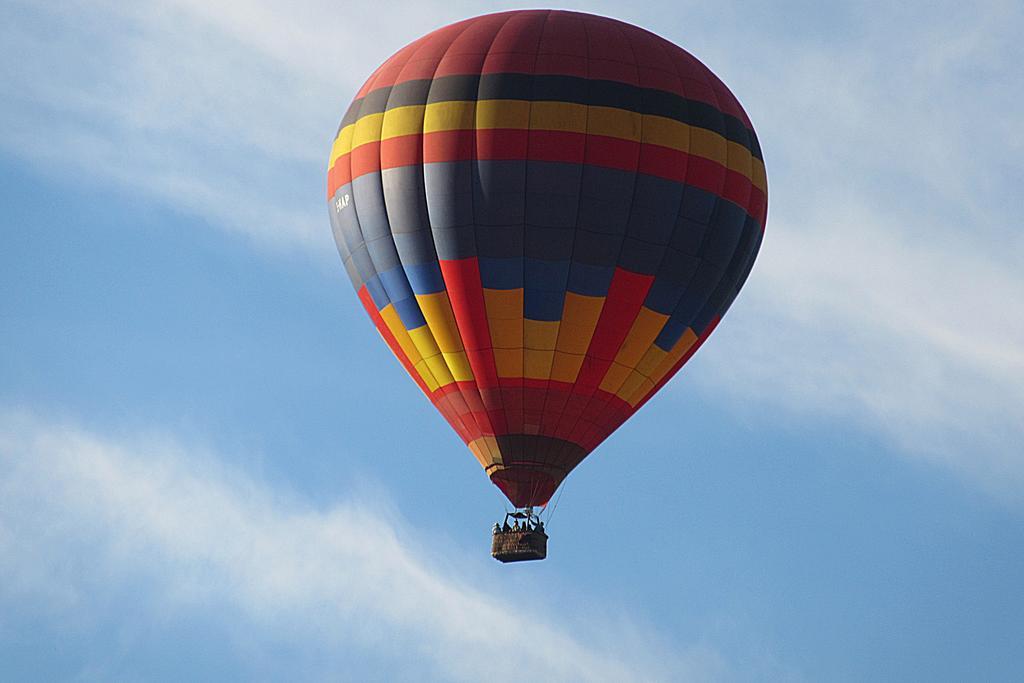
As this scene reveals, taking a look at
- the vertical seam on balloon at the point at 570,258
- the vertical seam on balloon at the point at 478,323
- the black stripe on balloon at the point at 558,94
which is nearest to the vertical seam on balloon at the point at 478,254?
the vertical seam on balloon at the point at 478,323

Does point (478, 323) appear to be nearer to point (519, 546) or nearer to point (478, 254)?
point (478, 254)

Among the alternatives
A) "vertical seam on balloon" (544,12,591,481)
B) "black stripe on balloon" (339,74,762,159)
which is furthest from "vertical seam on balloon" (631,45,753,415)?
"vertical seam on balloon" (544,12,591,481)

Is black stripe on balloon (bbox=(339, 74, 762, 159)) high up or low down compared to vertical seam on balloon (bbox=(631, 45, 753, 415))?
up

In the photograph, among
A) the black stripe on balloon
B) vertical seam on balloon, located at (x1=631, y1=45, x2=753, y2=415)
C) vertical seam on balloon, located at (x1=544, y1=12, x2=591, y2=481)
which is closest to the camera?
vertical seam on balloon, located at (x1=544, y1=12, x2=591, y2=481)

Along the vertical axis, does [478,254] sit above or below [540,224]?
below

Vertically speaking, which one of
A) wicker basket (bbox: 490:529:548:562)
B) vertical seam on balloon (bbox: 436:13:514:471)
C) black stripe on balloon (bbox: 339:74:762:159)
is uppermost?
black stripe on balloon (bbox: 339:74:762:159)

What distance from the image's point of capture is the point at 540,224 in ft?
116

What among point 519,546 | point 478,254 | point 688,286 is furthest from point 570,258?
point 519,546

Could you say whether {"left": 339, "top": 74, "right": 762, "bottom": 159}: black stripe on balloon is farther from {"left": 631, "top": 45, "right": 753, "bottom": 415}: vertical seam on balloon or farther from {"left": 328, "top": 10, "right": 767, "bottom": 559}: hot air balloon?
{"left": 631, "top": 45, "right": 753, "bottom": 415}: vertical seam on balloon

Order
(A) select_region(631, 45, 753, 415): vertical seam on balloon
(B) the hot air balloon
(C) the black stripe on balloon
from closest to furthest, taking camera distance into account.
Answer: (B) the hot air balloon → (C) the black stripe on balloon → (A) select_region(631, 45, 753, 415): vertical seam on balloon

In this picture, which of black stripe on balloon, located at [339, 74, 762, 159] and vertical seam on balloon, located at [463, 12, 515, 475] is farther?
black stripe on balloon, located at [339, 74, 762, 159]

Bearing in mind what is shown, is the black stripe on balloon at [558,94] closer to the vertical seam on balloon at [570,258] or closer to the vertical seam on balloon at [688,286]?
the vertical seam on balloon at [570,258]

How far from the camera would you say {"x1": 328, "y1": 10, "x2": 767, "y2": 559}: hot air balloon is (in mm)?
35344

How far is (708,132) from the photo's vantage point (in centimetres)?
3622
